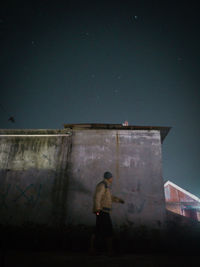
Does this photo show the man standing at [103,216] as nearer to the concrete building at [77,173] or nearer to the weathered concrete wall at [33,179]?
the concrete building at [77,173]

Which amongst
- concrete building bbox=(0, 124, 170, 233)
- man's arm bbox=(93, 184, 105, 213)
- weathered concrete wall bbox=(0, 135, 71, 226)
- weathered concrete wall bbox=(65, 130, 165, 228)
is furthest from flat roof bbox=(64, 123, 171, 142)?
man's arm bbox=(93, 184, 105, 213)

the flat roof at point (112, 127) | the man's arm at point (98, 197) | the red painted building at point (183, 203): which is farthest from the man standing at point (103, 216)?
the red painted building at point (183, 203)

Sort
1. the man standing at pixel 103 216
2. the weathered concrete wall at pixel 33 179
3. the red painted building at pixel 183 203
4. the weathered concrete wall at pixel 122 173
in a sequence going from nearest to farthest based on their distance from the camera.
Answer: the man standing at pixel 103 216
the weathered concrete wall at pixel 122 173
the weathered concrete wall at pixel 33 179
the red painted building at pixel 183 203

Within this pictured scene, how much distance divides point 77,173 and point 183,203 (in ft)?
83.2

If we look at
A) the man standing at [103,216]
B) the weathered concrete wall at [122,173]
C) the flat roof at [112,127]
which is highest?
the flat roof at [112,127]

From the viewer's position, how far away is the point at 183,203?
1060 inches

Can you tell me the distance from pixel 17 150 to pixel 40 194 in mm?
2162

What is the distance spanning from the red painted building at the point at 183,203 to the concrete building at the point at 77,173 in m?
23.2

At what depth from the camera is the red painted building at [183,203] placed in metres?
26.5

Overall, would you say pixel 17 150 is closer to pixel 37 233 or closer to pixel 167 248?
pixel 37 233

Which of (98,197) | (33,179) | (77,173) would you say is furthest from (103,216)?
(33,179)

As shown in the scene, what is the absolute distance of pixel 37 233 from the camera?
650cm

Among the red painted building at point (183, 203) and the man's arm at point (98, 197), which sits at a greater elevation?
the red painted building at point (183, 203)

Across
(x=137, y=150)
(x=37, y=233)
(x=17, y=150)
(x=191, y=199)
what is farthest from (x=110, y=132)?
(x=191, y=199)
